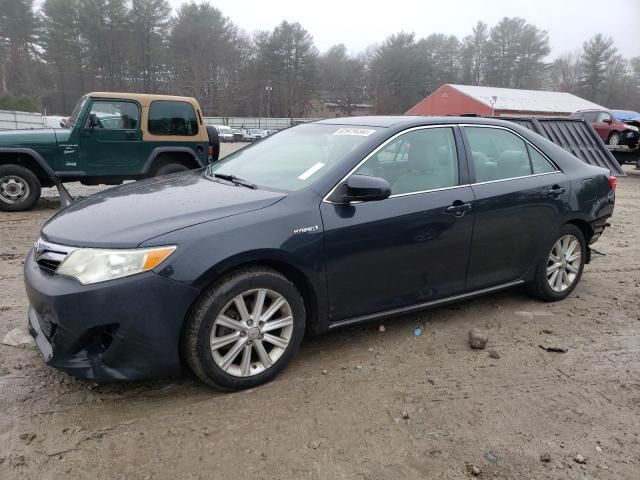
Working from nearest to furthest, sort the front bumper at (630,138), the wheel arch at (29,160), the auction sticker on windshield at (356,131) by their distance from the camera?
the auction sticker on windshield at (356,131)
the wheel arch at (29,160)
the front bumper at (630,138)

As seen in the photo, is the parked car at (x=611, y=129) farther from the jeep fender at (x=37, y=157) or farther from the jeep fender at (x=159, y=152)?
the jeep fender at (x=37, y=157)

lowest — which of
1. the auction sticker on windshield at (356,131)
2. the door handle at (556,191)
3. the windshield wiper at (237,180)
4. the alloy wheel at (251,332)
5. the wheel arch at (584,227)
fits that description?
the alloy wheel at (251,332)

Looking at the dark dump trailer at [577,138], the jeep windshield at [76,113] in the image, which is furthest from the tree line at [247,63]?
the dark dump trailer at [577,138]

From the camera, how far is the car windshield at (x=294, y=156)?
343 cm

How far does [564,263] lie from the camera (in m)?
4.54

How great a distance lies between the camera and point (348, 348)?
362 cm

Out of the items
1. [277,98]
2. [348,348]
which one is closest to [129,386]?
[348,348]

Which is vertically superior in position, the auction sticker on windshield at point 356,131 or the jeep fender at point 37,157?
the auction sticker on windshield at point 356,131

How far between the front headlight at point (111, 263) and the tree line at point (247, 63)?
58.2m

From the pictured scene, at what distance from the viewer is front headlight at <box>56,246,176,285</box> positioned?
260 cm

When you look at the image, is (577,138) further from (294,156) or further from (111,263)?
(111,263)

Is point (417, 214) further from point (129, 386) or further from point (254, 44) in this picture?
point (254, 44)

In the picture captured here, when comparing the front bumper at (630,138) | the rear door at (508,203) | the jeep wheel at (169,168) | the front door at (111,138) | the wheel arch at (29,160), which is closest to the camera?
the rear door at (508,203)

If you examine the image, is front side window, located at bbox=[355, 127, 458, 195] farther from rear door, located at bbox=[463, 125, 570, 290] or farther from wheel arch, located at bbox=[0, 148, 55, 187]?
wheel arch, located at bbox=[0, 148, 55, 187]
